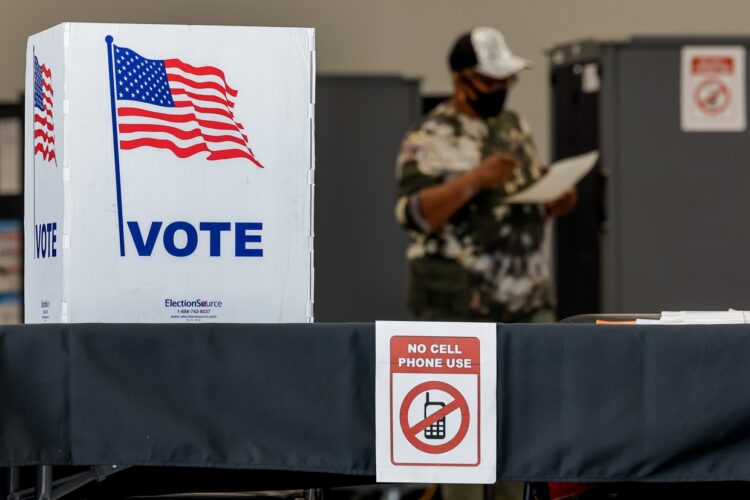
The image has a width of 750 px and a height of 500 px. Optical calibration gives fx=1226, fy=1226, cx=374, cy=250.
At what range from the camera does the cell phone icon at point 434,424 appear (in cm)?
126

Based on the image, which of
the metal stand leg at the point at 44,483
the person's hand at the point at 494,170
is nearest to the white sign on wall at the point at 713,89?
the person's hand at the point at 494,170

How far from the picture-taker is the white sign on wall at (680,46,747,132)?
4254 millimetres

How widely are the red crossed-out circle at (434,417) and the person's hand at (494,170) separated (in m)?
1.57

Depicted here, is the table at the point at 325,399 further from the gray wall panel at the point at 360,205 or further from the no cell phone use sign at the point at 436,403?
the gray wall panel at the point at 360,205

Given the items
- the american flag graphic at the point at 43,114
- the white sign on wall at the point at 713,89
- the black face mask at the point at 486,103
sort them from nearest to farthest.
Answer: the american flag graphic at the point at 43,114 < the black face mask at the point at 486,103 < the white sign on wall at the point at 713,89

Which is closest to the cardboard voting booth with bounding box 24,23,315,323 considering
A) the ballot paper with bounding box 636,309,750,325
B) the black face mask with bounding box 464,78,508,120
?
the ballot paper with bounding box 636,309,750,325

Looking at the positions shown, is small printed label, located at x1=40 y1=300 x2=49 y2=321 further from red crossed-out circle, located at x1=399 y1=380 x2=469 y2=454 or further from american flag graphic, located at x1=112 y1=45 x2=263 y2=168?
red crossed-out circle, located at x1=399 y1=380 x2=469 y2=454

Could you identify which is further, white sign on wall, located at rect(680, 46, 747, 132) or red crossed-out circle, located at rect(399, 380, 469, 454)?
white sign on wall, located at rect(680, 46, 747, 132)

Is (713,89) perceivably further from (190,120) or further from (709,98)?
(190,120)

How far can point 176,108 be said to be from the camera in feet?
4.41

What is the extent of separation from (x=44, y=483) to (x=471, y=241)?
1.68 metres

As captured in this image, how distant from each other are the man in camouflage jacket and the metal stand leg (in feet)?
5.18

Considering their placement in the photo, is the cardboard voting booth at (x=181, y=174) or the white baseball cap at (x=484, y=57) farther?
the white baseball cap at (x=484, y=57)

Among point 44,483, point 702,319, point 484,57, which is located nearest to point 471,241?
point 484,57
